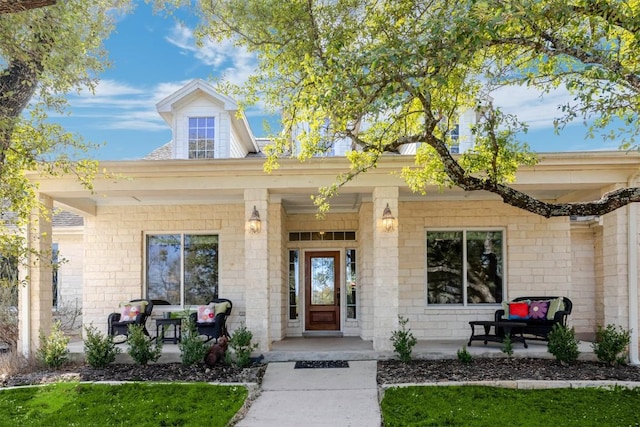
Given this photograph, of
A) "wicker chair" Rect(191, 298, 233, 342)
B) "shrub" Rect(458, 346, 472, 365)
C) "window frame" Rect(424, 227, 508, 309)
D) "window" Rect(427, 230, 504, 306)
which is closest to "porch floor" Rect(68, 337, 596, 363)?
"shrub" Rect(458, 346, 472, 365)

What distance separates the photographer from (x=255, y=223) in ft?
29.4

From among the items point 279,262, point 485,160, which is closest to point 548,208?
point 485,160

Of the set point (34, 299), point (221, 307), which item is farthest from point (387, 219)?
point (34, 299)

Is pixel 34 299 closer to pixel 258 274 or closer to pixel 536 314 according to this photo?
pixel 258 274

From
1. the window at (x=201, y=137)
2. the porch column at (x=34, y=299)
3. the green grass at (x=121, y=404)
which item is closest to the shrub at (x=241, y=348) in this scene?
the green grass at (x=121, y=404)

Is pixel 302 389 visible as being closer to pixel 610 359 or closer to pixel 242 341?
pixel 242 341

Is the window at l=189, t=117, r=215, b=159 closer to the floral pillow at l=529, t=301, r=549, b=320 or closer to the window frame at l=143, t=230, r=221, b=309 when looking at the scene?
the window frame at l=143, t=230, r=221, b=309

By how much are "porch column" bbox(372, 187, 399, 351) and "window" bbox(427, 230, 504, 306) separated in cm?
258

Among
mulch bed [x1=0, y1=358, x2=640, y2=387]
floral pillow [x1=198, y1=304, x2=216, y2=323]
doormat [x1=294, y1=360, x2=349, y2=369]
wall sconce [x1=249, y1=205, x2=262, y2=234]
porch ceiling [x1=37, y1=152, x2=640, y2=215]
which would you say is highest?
porch ceiling [x1=37, y1=152, x2=640, y2=215]

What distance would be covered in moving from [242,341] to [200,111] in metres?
5.81

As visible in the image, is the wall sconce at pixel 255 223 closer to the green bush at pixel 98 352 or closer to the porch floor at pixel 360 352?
the porch floor at pixel 360 352

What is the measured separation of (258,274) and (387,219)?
2393 mm

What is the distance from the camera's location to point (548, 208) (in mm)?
6121

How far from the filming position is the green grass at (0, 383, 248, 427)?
6047 mm
